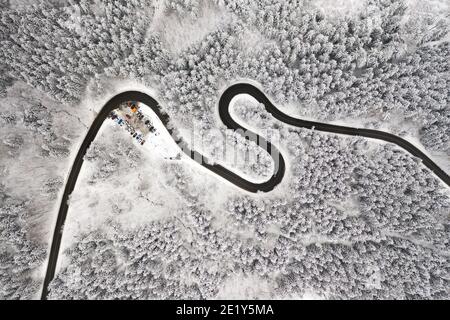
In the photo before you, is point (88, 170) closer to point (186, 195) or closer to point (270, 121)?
point (186, 195)


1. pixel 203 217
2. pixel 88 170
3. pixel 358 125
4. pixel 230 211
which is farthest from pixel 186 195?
pixel 358 125

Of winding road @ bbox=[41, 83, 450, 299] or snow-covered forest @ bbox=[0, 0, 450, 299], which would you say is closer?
snow-covered forest @ bbox=[0, 0, 450, 299]

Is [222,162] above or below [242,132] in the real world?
below

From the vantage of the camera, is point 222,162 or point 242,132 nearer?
point 222,162

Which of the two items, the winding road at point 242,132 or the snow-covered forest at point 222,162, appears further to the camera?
the winding road at point 242,132
